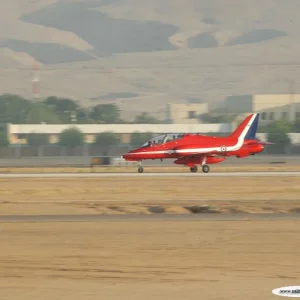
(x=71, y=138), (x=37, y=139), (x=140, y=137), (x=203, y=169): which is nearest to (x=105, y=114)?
(x=37, y=139)

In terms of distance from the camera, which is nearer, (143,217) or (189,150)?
(143,217)

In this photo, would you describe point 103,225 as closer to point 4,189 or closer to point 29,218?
point 29,218

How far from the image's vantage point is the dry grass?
33.4m

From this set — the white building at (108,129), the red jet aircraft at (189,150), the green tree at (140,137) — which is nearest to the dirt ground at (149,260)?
the red jet aircraft at (189,150)

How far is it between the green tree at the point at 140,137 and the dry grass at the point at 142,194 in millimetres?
68009

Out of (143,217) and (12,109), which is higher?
(12,109)

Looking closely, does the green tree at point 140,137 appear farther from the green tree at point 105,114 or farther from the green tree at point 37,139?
the green tree at point 105,114

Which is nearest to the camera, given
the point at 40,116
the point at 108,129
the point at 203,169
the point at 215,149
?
the point at 203,169

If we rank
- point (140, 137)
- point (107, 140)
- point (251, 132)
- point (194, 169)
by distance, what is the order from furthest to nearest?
point (140, 137) → point (107, 140) → point (251, 132) → point (194, 169)

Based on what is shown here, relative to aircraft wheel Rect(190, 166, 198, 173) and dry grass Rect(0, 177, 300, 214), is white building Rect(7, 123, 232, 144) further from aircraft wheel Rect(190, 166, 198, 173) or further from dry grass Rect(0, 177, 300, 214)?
dry grass Rect(0, 177, 300, 214)

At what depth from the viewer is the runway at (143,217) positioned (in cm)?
2911

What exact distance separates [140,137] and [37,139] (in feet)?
55.2

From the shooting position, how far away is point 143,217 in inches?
1174

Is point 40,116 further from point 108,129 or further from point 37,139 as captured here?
point 37,139
